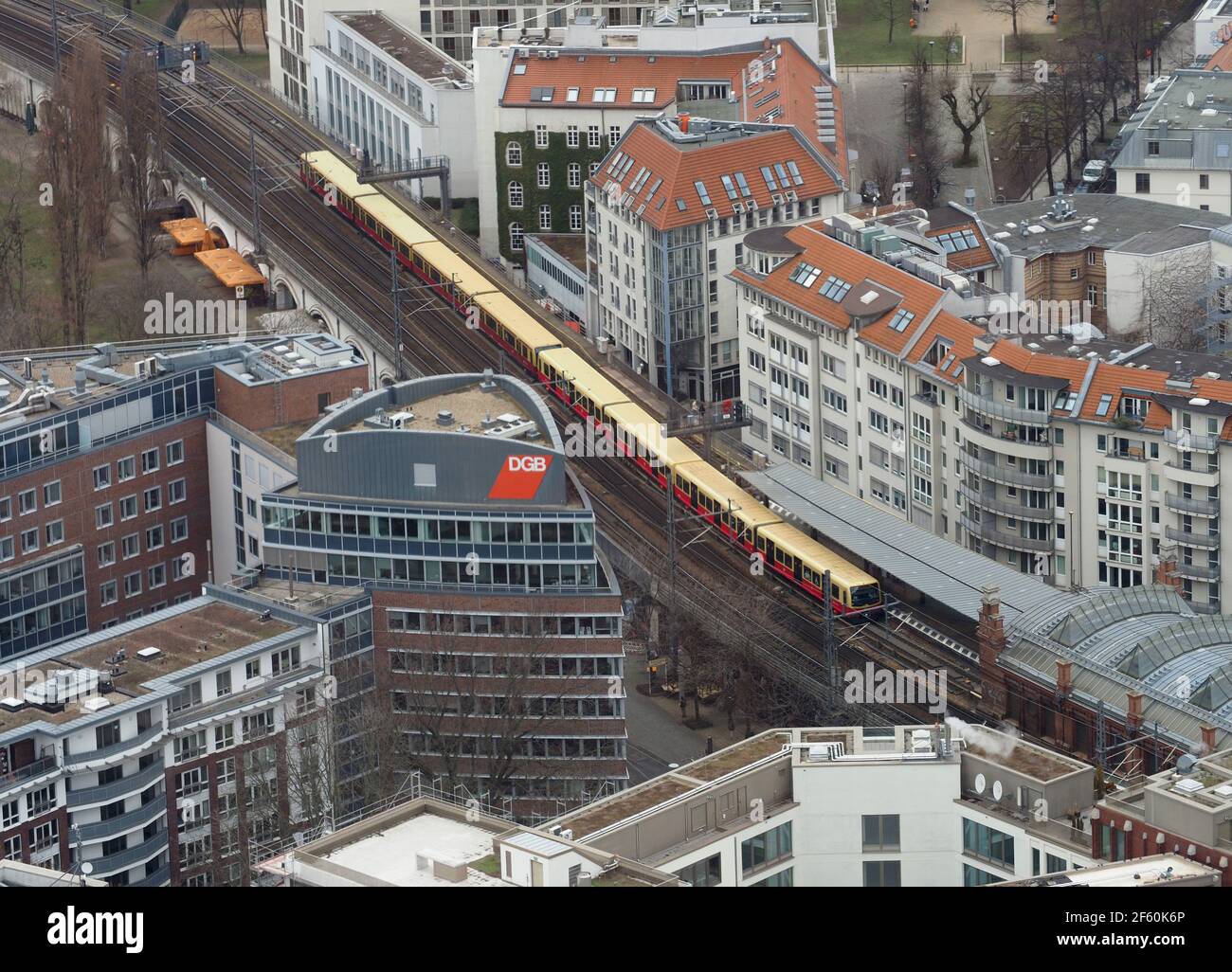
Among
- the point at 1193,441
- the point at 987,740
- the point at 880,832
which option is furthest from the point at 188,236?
the point at 880,832

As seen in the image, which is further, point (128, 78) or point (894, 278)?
point (128, 78)

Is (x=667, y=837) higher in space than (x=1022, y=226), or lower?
lower

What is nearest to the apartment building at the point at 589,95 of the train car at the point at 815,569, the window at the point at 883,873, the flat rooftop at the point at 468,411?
the train car at the point at 815,569

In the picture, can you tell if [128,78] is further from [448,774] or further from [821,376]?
[448,774]

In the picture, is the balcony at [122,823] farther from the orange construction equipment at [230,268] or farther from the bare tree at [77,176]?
the orange construction equipment at [230,268]

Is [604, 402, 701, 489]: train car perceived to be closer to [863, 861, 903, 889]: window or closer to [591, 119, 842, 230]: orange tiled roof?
[591, 119, 842, 230]: orange tiled roof
